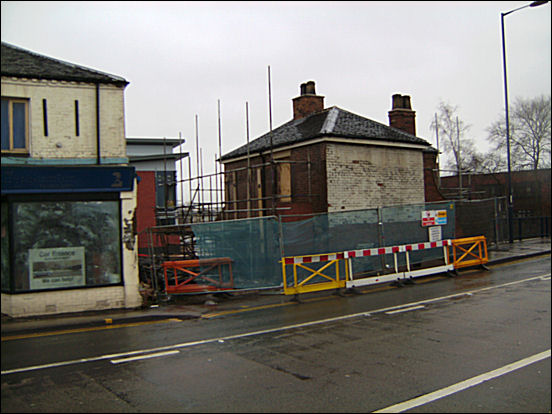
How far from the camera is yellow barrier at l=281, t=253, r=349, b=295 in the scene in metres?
12.8

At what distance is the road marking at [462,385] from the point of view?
511 centimetres

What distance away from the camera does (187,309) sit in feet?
37.5

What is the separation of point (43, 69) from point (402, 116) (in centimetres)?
1779

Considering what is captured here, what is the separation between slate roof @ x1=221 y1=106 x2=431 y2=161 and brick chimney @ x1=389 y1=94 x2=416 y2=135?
15.2 ft

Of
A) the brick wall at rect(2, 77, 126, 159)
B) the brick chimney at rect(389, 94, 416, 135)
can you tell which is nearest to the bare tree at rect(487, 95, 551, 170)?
the brick chimney at rect(389, 94, 416, 135)

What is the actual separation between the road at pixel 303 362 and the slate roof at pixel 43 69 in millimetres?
5957

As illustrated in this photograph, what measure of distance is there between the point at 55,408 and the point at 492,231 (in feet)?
72.0

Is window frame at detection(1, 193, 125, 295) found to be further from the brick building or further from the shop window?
the brick building

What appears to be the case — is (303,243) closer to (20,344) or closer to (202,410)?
(20,344)

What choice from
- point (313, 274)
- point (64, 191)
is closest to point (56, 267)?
point (64, 191)

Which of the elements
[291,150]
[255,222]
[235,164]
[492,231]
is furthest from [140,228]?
[492,231]

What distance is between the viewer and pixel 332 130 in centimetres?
1742

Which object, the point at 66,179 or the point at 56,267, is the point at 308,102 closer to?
the point at 66,179

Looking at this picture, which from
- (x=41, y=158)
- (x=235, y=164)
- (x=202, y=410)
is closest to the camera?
(x=202, y=410)
